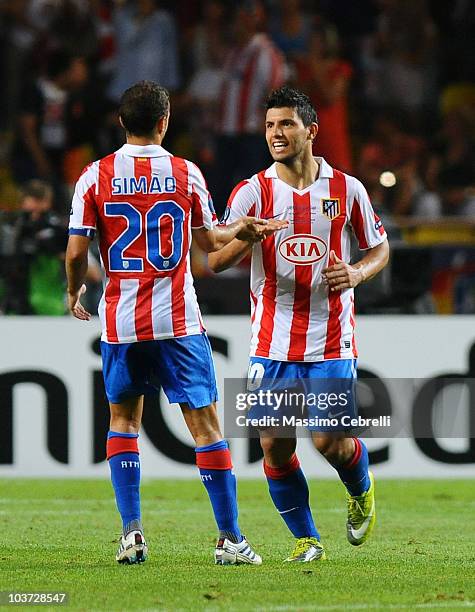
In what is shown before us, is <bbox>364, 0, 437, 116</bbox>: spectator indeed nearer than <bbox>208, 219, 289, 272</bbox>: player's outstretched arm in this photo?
No

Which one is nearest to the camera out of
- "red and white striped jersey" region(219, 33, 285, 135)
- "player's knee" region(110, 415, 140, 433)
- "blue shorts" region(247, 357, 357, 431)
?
"player's knee" region(110, 415, 140, 433)

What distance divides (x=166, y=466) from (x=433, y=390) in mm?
2025

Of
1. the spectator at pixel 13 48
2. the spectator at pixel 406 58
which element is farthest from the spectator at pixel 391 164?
the spectator at pixel 13 48

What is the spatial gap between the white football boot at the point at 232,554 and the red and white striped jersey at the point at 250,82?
24.6 feet

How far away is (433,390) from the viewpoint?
393 inches

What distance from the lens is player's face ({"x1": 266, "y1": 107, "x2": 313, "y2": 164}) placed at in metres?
A: 6.28

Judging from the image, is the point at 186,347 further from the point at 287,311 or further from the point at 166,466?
the point at 166,466

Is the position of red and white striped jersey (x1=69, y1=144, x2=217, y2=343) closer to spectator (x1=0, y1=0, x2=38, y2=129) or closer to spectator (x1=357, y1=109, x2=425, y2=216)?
Result: spectator (x1=357, y1=109, x2=425, y2=216)

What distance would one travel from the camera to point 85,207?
5926 millimetres

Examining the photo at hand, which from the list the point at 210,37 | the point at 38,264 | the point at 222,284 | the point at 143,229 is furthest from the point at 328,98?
the point at 143,229

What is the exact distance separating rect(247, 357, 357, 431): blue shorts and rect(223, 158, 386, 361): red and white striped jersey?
47 millimetres

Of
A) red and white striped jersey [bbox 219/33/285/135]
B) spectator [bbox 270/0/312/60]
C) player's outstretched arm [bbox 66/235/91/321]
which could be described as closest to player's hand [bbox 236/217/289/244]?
player's outstretched arm [bbox 66/235/91/321]

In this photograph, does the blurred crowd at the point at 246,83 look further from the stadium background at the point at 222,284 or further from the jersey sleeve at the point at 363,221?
the jersey sleeve at the point at 363,221

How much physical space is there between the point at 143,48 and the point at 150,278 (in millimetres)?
8254
